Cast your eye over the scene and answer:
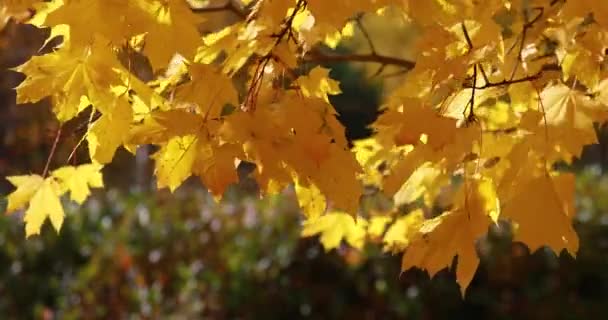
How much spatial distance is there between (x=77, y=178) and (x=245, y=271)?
285 centimetres

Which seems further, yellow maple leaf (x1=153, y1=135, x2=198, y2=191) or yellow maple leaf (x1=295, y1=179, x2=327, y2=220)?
yellow maple leaf (x1=295, y1=179, x2=327, y2=220)

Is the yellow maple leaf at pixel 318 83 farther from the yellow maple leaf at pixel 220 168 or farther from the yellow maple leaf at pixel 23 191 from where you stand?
the yellow maple leaf at pixel 23 191

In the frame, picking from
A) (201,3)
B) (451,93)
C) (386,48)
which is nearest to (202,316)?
(201,3)

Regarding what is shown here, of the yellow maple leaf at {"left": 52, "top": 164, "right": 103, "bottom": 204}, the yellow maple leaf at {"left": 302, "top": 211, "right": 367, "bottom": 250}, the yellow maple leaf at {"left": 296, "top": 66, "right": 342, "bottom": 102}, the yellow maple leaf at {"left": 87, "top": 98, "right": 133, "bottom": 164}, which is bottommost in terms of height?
the yellow maple leaf at {"left": 302, "top": 211, "right": 367, "bottom": 250}

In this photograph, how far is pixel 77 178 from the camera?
234 centimetres

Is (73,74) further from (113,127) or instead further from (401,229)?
(401,229)

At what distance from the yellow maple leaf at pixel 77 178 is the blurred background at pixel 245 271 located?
239 centimetres

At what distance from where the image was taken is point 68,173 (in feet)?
7.64

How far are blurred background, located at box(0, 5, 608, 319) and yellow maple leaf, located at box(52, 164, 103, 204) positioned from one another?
239 centimetres

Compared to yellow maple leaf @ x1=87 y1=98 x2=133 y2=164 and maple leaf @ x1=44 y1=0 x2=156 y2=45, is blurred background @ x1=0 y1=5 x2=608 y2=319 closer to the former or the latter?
yellow maple leaf @ x1=87 y1=98 x2=133 y2=164

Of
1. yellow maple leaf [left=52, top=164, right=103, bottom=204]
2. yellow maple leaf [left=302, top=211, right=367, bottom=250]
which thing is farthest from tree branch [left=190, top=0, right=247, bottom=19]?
yellow maple leaf [left=302, top=211, right=367, bottom=250]

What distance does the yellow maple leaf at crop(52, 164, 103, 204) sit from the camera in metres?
2.32

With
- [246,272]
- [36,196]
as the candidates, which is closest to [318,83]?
[36,196]

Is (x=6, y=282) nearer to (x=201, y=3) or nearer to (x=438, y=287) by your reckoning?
(x=438, y=287)
